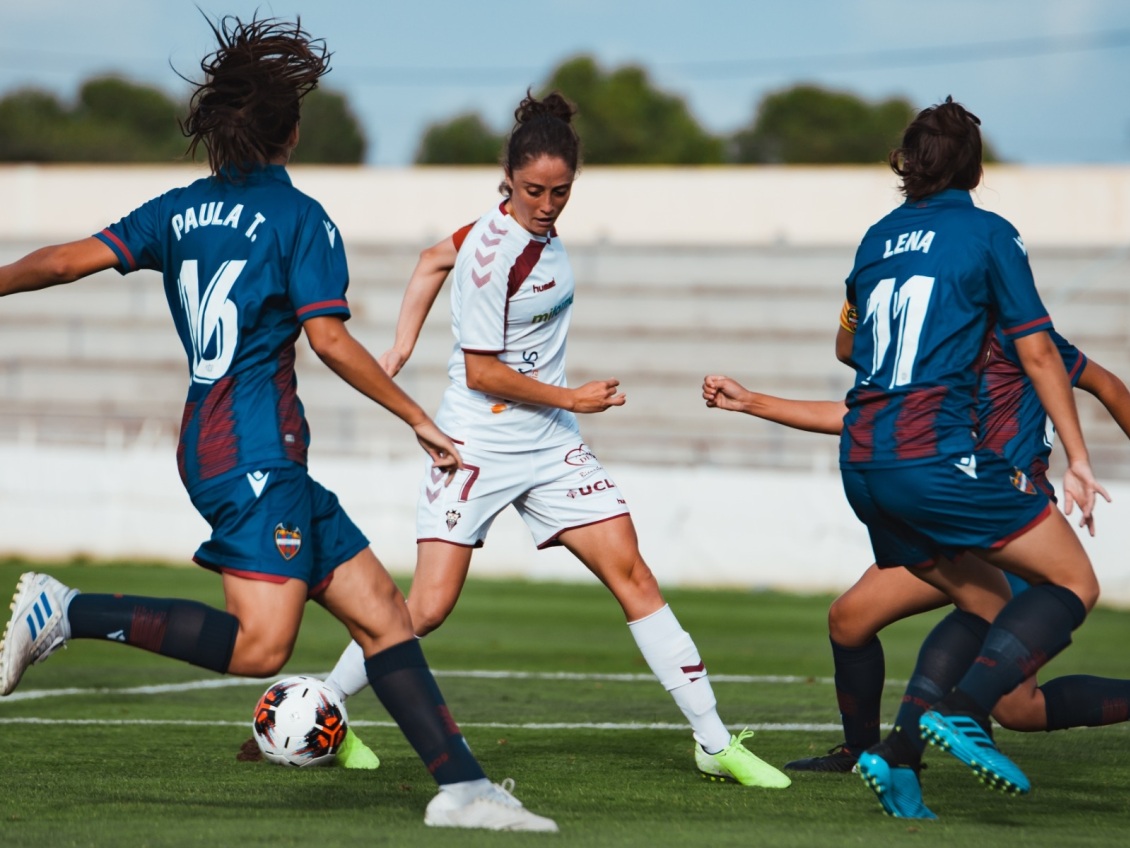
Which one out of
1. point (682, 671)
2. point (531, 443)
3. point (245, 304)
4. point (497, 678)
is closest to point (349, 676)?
point (531, 443)

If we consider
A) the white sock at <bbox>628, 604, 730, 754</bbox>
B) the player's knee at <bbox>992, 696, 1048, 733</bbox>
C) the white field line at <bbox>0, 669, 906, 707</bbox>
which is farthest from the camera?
the white field line at <bbox>0, 669, 906, 707</bbox>

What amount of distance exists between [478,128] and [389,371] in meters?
76.7

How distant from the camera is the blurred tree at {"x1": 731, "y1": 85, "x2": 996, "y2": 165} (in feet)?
260

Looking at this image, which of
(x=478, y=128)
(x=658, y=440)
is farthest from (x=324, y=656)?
(x=478, y=128)

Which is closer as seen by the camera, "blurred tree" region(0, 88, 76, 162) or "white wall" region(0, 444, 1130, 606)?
"white wall" region(0, 444, 1130, 606)

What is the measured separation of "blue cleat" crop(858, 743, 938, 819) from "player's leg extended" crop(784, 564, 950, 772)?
0.85m

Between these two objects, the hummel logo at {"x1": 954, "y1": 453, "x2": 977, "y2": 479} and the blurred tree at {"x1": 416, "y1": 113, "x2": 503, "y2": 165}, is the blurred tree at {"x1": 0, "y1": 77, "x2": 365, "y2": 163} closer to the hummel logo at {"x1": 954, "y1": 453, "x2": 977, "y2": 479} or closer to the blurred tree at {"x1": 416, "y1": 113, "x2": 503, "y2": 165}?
the blurred tree at {"x1": 416, "y1": 113, "x2": 503, "y2": 165}

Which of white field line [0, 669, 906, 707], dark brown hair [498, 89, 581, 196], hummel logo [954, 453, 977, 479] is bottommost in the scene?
white field line [0, 669, 906, 707]

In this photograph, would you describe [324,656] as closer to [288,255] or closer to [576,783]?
[576,783]

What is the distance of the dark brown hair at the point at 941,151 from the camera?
15.7 feet

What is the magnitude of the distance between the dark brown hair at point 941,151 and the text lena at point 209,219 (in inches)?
75.8

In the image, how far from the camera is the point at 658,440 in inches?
852

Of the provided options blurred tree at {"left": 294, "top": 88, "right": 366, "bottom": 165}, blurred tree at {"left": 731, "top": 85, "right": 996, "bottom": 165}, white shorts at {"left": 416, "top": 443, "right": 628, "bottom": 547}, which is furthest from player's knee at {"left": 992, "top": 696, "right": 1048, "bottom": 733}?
blurred tree at {"left": 294, "top": 88, "right": 366, "bottom": 165}

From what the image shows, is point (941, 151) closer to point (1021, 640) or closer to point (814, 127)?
point (1021, 640)
